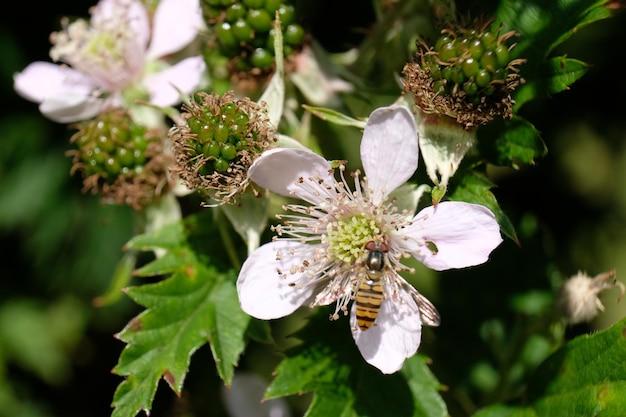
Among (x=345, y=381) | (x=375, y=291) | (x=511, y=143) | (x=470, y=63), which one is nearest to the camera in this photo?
(x=470, y=63)

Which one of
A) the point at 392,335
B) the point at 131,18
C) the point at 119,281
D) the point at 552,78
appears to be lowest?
the point at 119,281

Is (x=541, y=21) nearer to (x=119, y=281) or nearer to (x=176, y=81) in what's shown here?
(x=176, y=81)

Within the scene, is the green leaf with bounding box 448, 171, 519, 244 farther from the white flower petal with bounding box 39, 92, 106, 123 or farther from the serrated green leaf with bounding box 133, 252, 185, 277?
the white flower petal with bounding box 39, 92, 106, 123

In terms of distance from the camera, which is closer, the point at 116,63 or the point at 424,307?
the point at 424,307

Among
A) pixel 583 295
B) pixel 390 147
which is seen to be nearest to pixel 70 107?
pixel 390 147

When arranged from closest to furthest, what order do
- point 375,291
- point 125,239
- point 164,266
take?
1. point 375,291
2. point 164,266
3. point 125,239

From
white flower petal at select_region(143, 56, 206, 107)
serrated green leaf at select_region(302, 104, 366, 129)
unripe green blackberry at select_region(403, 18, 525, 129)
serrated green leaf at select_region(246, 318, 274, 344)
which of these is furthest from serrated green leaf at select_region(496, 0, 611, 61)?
serrated green leaf at select_region(246, 318, 274, 344)

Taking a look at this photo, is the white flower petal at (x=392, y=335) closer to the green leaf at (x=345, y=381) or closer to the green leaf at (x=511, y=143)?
the green leaf at (x=345, y=381)

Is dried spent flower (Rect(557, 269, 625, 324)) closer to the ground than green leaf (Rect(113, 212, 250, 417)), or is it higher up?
closer to the ground
